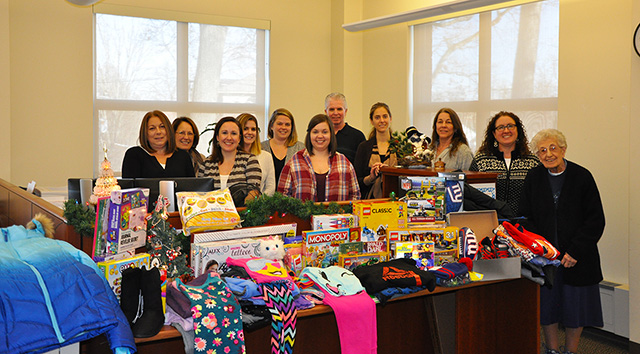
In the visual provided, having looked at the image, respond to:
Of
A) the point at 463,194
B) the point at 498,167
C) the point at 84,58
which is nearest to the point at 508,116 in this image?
the point at 498,167

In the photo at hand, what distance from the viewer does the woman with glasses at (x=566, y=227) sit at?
3598 mm

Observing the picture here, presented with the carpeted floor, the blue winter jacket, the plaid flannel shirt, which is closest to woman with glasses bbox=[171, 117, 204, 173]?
the plaid flannel shirt

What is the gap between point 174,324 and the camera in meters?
2.04

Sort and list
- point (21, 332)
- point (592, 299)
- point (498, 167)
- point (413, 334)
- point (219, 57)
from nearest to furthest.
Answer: point (21, 332) → point (413, 334) → point (592, 299) → point (498, 167) → point (219, 57)

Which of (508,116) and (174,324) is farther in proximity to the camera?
(508,116)

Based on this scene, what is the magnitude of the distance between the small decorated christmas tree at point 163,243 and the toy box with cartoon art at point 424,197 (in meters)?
1.21

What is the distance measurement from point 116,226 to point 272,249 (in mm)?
689

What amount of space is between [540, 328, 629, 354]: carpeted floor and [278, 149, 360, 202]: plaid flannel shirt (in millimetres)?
1919

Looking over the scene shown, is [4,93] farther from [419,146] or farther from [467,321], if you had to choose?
[467,321]

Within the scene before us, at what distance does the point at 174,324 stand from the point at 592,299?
2.87 metres

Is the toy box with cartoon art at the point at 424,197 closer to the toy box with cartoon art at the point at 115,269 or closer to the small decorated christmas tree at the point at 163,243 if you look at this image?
the small decorated christmas tree at the point at 163,243

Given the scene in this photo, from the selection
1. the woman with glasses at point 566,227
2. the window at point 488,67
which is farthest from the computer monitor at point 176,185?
the window at point 488,67

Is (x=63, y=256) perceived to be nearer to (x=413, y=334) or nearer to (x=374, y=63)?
(x=413, y=334)

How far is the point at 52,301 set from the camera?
1662 mm
